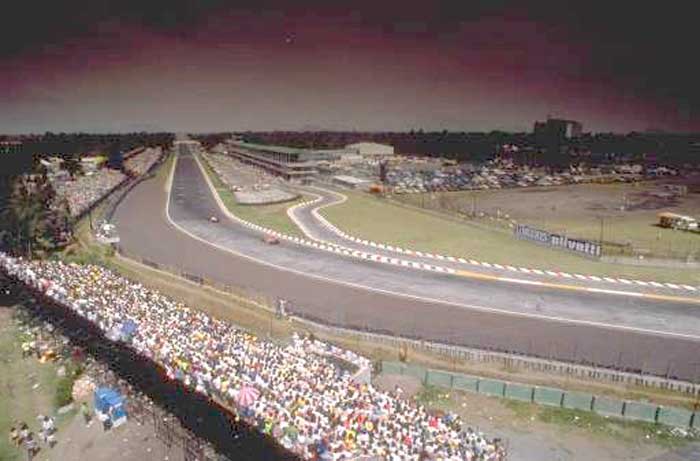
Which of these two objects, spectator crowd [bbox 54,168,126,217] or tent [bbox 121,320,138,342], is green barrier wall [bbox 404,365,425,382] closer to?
tent [bbox 121,320,138,342]

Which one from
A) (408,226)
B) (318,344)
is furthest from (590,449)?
(408,226)

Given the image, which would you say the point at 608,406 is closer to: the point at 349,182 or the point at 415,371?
the point at 415,371

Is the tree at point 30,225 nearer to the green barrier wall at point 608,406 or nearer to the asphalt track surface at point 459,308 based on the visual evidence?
the asphalt track surface at point 459,308

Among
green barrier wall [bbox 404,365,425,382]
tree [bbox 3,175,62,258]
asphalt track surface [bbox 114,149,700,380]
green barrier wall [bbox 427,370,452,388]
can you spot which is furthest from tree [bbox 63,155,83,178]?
green barrier wall [bbox 427,370,452,388]

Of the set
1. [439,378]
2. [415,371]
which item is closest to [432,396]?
[439,378]

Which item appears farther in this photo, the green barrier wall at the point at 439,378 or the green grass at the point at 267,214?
the green grass at the point at 267,214

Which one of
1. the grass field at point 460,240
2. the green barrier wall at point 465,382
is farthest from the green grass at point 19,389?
the grass field at point 460,240

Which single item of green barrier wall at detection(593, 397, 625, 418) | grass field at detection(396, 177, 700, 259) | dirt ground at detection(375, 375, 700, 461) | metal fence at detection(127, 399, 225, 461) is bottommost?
metal fence at detection(127, 399, 225, 461)
